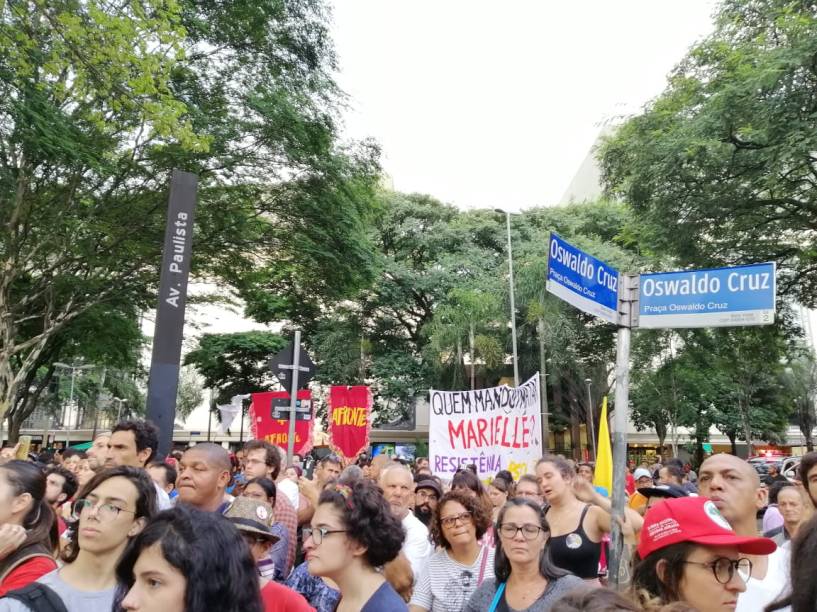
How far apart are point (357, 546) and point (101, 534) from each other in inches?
41.6

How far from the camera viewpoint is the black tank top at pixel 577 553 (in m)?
4.16

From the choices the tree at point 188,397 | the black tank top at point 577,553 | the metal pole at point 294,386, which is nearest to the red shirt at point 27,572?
the black tank top at point 577,553

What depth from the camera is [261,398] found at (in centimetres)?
1375

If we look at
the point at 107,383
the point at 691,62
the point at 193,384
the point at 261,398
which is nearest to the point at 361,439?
the point at 261,398

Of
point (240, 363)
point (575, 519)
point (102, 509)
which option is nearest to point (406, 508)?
point (575, 519)

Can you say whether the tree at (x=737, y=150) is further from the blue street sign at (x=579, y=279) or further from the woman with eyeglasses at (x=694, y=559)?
the woman with eyeglasses at (x=694, y=559)

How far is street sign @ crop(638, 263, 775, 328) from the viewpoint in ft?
13.7

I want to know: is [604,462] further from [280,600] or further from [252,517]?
[280,600]

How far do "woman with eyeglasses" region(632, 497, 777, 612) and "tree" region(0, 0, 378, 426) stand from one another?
42.4 feet

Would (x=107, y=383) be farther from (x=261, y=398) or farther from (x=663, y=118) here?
(x=663, y=118)

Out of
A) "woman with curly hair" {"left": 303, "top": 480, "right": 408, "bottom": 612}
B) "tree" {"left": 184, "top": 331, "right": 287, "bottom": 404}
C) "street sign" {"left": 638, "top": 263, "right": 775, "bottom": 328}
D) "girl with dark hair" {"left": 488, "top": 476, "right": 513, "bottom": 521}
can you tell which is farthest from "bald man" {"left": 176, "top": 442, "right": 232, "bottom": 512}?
"tree" {"left": 184, "top": 331, "right": 287, "bottom": 404}

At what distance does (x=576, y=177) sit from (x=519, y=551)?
61776 mm

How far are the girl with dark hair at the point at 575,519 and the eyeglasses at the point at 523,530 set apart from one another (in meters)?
1.07

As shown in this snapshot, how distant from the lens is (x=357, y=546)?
10.0ft
